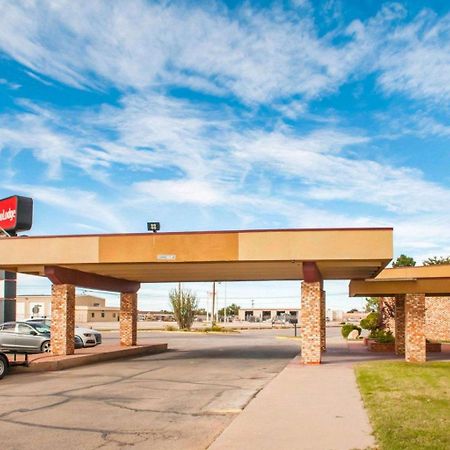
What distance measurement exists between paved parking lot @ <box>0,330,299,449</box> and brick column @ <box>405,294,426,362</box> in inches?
206

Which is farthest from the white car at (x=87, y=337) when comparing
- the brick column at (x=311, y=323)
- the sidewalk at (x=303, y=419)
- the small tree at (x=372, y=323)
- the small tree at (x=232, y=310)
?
the small tree at (x=232, y=310)

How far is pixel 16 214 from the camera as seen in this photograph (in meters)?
44.5

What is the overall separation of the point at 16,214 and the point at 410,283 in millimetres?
29629

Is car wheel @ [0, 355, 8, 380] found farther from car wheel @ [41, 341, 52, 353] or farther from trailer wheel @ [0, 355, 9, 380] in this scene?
car wheel @ [41, 341, 52, 353]

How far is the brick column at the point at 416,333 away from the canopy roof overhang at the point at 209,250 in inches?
Result: 86.8

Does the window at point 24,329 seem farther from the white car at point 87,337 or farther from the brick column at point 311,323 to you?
the brick column at point 311,323

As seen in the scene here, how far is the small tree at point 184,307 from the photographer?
63031 mm

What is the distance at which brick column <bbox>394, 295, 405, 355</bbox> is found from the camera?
31.1m

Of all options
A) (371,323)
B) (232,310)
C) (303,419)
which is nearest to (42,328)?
(371,323)

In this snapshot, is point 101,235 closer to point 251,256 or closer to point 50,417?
point 251,256

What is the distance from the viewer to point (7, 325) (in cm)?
2895

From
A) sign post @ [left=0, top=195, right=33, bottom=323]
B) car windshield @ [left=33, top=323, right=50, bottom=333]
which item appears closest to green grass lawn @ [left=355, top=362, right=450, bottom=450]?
car windshield @ [left=33, top=323, right=50, bottom=333]

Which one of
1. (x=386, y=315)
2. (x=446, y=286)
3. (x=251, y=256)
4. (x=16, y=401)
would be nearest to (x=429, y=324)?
(x=386, y=315)

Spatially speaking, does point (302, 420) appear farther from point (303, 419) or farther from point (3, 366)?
point (3, 366)
